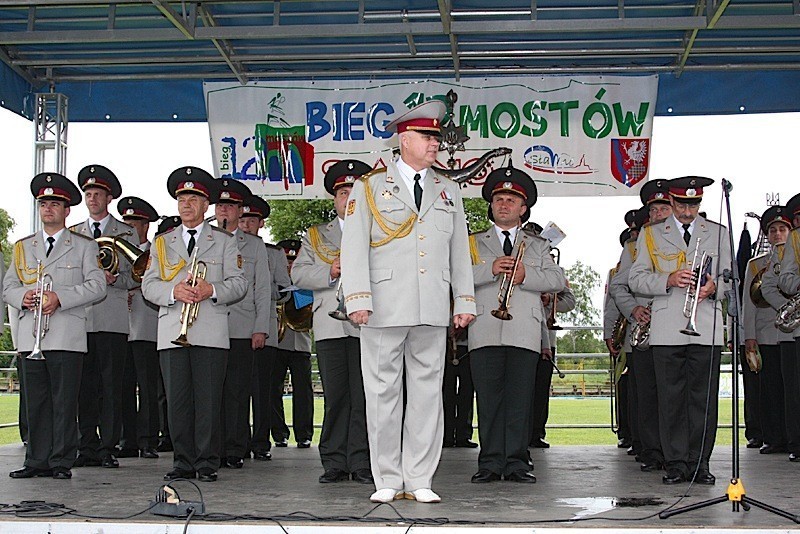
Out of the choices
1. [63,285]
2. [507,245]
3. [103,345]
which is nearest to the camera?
[507,245]

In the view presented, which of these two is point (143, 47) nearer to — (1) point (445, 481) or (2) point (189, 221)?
(2) point (189, 221)

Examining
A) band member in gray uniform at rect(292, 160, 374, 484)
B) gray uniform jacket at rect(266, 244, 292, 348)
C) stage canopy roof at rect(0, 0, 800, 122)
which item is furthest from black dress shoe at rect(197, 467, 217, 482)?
stage canopy roof at rect(0, 0, 800, 122)

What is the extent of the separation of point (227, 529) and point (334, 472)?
2218 mm

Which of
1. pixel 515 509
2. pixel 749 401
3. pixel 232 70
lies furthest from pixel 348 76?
pixel 515 509

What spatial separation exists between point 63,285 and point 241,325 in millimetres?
1407

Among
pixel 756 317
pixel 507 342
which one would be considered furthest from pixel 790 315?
pixel 507 342

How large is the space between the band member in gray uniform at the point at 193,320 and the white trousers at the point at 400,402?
1513mm

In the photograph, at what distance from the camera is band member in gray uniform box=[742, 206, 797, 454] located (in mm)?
9547

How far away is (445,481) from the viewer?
6754 mm

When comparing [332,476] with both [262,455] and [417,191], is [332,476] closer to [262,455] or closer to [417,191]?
[417,191]

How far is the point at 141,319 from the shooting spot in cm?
860

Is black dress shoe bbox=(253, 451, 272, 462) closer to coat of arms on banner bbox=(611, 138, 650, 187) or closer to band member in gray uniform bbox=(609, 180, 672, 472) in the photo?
band member in gray uniform bbox=(609, 180, 672, 472)

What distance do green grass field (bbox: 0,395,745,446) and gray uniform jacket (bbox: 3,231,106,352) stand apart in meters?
9.46

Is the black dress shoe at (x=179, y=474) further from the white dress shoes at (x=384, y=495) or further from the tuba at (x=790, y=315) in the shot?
the tuba at (x=790, y=315)
